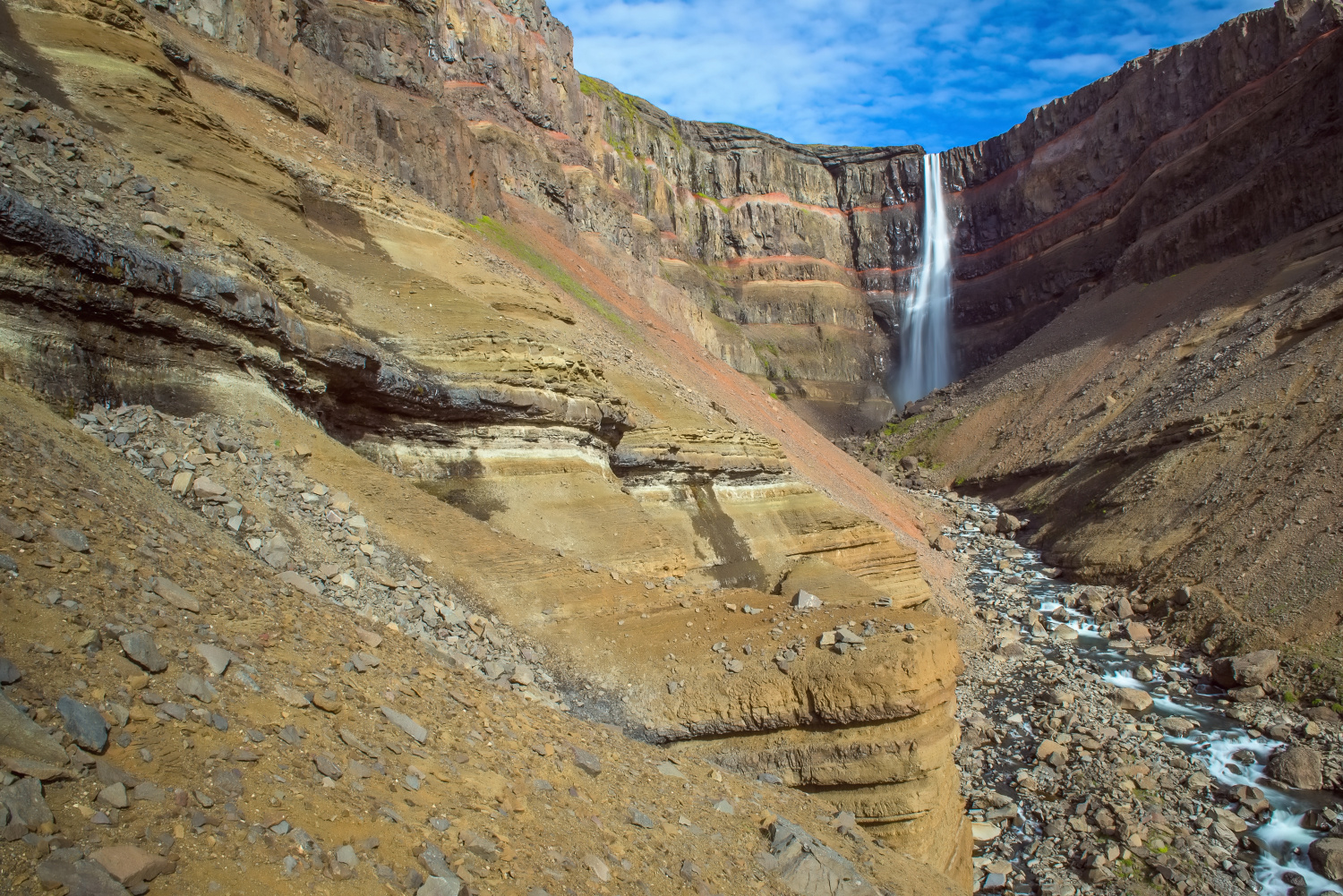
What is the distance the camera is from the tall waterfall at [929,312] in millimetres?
67625

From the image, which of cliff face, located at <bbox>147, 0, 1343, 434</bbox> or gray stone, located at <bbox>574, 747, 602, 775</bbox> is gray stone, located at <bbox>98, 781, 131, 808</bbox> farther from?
cliff face, located at <bbox>147, 0, 1343, 434</bbox>

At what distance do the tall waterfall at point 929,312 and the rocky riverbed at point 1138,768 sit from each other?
163 feet

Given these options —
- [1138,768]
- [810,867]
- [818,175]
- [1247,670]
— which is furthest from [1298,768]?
[818,175]

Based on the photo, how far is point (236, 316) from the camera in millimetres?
8047

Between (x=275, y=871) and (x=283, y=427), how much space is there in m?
6.11

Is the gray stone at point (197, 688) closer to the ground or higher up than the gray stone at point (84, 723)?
closer to the ground

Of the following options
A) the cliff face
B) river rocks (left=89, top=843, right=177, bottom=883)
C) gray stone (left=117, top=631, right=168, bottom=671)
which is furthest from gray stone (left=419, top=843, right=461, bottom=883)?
the cliff face

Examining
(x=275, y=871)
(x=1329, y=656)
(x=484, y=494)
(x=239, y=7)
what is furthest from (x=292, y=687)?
(x=239, y=7)

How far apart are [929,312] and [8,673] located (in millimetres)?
73900

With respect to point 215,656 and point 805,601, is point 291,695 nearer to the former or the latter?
point 215,656

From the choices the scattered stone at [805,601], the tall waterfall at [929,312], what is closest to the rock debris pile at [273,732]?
the scattered stone at [805,601]

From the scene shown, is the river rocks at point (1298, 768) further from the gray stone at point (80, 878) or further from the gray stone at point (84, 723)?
the gray stone at point (84, 723)

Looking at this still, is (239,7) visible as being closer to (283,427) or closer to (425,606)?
(283,427)

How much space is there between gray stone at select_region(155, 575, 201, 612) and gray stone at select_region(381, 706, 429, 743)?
1293 millimetres
